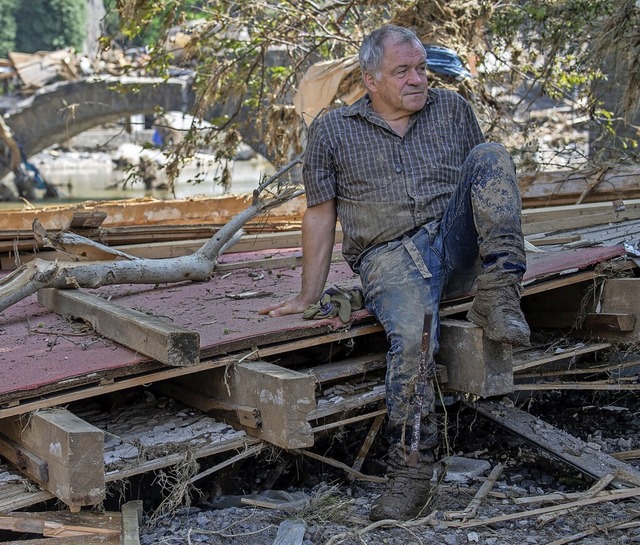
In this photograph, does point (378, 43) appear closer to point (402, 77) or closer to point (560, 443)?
point (402, 77)

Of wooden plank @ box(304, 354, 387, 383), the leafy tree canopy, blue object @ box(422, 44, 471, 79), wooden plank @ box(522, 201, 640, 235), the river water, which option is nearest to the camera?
wooden plank @ box(304, 354, 387, 383)

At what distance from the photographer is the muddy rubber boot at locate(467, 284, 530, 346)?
3361 mm

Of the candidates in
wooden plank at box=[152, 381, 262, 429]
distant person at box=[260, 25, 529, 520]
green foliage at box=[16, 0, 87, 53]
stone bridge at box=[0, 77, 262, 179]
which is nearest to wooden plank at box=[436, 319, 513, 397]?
distant person at box=[260, 25, 529, 520]

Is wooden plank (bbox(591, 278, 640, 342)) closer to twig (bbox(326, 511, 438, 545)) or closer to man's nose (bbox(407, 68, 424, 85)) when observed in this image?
man's nose (bbox(407, 68, 424, 85))

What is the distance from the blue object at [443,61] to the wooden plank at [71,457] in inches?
199

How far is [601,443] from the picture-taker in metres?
4.19

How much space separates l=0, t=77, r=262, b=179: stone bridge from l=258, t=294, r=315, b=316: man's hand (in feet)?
60.1

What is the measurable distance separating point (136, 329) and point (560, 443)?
6.30ft

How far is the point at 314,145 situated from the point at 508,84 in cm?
620

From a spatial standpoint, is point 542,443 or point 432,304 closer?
point 432,304

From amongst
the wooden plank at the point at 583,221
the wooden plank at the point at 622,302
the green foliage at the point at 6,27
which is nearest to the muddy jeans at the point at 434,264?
the wooden plank at the point at 622,302

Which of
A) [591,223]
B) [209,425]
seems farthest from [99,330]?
[591,223]

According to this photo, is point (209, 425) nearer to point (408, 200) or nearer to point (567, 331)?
point (408, 200)

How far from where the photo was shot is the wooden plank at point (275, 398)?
3.17m
